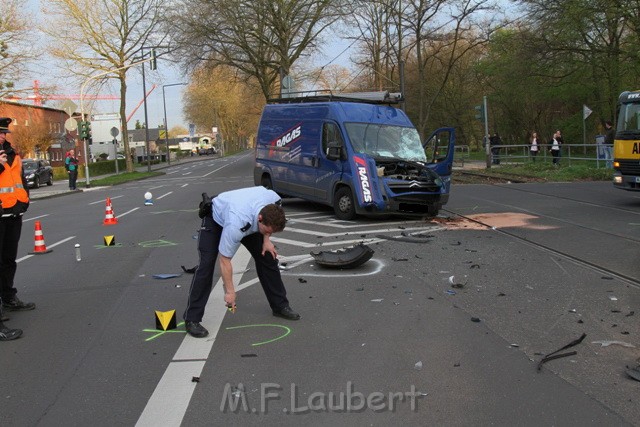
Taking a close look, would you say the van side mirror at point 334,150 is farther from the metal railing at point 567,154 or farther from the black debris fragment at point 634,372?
the metal railing at point 567,154

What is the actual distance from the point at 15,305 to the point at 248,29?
32.5 metres

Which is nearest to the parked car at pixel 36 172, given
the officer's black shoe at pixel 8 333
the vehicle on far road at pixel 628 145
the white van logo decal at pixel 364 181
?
the white van logo decal at pixel 364 181

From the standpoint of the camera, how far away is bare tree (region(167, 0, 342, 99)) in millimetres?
34312

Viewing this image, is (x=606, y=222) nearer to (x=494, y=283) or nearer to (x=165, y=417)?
(x=494, y=283)

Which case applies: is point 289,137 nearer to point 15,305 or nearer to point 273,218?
point 15,305

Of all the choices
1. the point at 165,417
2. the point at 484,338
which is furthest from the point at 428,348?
A: the point at 165,417

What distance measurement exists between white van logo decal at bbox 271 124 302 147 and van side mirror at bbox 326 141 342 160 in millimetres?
1870

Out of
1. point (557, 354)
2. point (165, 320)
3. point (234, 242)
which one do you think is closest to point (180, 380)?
point (234, 242)

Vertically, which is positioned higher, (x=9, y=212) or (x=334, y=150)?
(x=334, y=150)

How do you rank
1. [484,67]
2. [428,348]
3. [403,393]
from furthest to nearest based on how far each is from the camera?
[484,67] < [428,348] < [403,393]

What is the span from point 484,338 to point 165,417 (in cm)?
275

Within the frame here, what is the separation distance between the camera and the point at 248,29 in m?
36.4

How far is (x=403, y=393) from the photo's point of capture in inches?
159

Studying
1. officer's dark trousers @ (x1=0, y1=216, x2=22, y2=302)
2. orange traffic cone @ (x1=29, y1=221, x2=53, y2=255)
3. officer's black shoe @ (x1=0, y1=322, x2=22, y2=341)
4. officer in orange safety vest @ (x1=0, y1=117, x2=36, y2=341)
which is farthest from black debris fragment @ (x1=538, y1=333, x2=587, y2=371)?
orange traffic cone @ (x1=29, y1=221, x2=53, y2=255)
